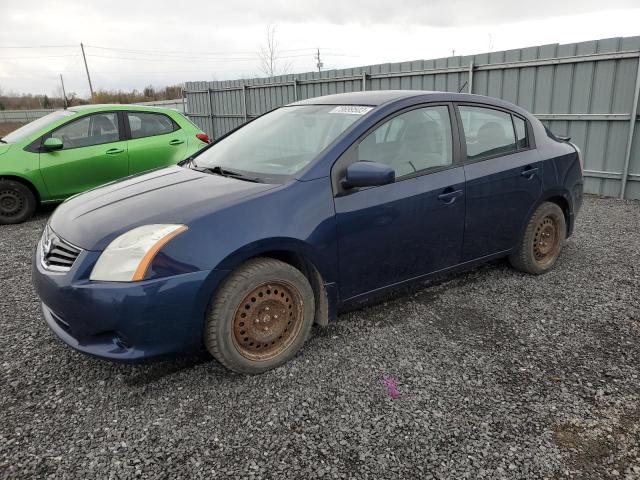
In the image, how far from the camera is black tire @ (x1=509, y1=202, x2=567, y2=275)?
4.16m

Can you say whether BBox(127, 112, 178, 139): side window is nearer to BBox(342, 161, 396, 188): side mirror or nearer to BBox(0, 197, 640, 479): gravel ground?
BBox(0, 197, 640, 479): gravel ground

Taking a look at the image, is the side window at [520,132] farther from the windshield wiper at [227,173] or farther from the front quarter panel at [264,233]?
the windshield wiper at [227,173]

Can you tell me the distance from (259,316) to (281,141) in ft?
4.41

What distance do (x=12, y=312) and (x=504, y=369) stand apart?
141 inches

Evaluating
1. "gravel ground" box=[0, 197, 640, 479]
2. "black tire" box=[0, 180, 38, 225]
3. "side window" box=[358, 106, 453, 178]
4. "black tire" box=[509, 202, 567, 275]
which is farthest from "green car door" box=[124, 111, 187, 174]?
"black tire" box=[509, 202, 567, 275]

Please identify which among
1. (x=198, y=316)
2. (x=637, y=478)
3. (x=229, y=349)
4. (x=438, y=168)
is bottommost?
(x=637, y=478)

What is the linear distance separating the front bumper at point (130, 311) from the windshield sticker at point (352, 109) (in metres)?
1.49

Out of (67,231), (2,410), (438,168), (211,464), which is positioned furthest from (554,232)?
(2,410)

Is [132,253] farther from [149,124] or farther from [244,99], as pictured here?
[244,99]

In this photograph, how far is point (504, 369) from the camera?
288 cm

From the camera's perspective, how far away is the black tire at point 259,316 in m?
2.62

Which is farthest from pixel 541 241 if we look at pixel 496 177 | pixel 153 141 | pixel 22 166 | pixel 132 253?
pixel 22 166

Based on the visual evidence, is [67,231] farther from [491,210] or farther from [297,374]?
[491,210]

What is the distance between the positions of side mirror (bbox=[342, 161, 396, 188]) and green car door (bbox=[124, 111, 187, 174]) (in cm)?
461
